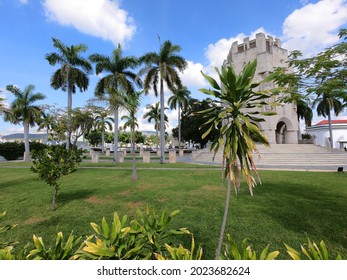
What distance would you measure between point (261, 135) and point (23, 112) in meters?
36.3

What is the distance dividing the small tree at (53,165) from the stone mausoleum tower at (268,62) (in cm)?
3104

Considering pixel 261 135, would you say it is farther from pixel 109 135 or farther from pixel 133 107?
pixel 109 135

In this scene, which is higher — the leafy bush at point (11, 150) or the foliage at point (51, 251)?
the leafy bush at point (11, 150)

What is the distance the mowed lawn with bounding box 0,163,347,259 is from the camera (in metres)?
4.91

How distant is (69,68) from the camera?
75.6 feet

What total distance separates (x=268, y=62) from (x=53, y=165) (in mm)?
35935

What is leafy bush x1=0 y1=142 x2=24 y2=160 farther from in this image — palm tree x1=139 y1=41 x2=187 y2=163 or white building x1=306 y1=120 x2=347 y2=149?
white building x1=306 y1=120 x2=347 y2=149

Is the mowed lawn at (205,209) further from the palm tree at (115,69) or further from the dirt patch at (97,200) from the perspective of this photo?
the palm tree at (115,69)

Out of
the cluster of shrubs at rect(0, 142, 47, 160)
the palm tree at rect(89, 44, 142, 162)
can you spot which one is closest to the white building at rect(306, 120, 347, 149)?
the palm tree at rect(89, 44, 142, 162)

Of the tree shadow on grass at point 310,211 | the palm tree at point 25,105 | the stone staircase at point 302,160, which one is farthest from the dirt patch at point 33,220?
the palm tree at point 25,105

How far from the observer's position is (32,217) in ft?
21.1

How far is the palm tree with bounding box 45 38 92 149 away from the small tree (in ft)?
54.8

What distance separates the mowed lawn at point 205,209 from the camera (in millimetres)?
4905

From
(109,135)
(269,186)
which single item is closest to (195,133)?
(269,186)
